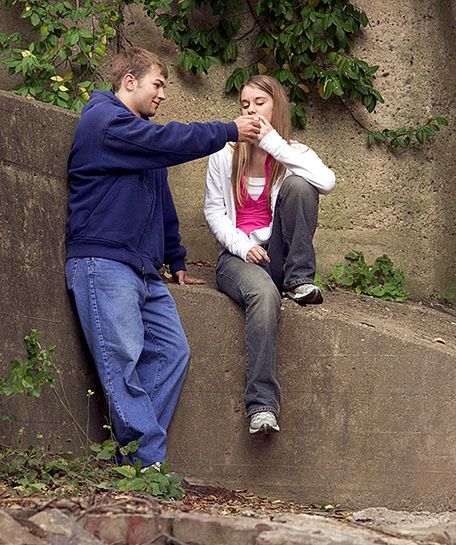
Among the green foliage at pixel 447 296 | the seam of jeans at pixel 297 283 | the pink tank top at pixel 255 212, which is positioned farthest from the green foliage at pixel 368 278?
the seam of jeans at pixel 297 283

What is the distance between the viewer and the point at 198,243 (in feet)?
21.4

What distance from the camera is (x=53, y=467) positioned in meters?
4.32

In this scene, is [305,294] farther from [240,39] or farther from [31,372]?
[240,39]

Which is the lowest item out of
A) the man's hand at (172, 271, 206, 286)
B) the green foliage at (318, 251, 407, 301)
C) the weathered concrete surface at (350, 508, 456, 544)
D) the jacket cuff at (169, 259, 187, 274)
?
the weathered concrete surface at (350, 508, 456, 544)

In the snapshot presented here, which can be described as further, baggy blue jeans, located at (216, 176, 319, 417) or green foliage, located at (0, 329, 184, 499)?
baggy blue jeans, located at (216, 176, 319, 417)

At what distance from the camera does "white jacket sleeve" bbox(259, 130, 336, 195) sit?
518 centimetres

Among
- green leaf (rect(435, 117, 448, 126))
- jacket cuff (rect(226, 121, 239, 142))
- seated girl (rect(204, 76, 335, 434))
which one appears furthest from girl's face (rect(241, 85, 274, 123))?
green leaf (rect(435, 117, 448, 126))

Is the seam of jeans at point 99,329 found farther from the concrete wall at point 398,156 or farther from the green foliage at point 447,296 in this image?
the green foliage at point 447,296

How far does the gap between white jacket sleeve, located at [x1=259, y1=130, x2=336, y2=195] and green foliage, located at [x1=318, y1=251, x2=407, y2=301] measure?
1232mm

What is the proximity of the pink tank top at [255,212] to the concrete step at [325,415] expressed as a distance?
40 cm

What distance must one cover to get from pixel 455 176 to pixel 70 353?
2.96 meters

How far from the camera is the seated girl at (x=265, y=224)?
5.00 meters

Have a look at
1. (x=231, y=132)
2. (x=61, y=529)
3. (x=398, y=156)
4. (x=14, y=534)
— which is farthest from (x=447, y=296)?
(x=14, y=534)

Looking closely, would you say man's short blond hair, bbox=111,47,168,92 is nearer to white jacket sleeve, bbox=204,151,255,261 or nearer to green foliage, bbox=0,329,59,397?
white jacket sleeve, bbox=204,151,255,261
